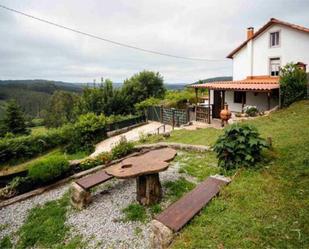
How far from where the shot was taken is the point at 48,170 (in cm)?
636

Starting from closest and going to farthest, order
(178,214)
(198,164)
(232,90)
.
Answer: (178,214)
(198,164)
(232,90)

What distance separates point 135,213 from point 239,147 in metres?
2.70

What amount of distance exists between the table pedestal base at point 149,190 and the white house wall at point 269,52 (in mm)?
14731

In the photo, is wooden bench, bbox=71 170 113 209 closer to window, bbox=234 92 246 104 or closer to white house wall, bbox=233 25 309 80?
window, bbox=234 92 246 104

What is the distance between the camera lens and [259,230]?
3115mm

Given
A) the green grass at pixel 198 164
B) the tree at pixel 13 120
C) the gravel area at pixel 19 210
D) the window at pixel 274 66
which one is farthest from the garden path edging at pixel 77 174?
the tree at pixel 13 120

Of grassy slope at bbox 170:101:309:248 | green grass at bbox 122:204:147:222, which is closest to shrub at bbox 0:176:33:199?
green grass at bbox 122:204:147:222

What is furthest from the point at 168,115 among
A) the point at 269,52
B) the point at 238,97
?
the point at 269,52

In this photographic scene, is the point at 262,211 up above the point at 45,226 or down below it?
above

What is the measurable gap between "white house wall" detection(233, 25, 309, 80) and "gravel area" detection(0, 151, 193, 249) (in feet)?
45.0

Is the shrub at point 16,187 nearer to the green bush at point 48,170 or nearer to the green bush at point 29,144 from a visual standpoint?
the green bush at point 48,170

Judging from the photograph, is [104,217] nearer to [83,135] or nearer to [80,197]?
[80,197]

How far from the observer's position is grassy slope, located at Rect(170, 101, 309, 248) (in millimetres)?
2965

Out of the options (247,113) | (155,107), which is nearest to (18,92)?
(155,107)
